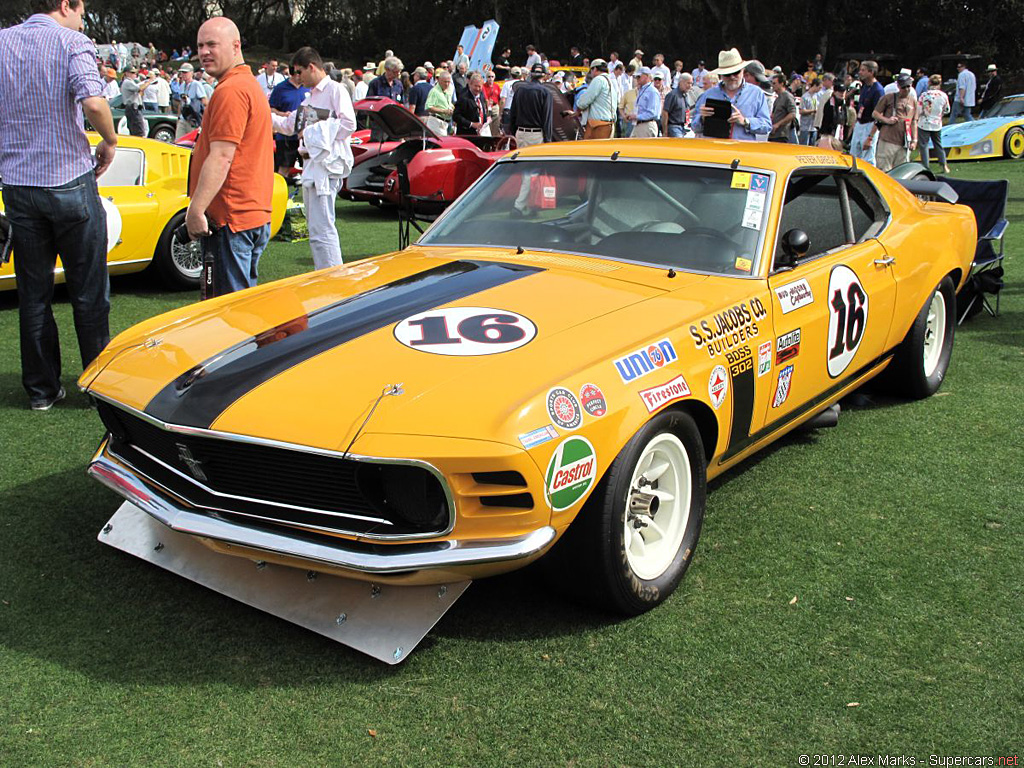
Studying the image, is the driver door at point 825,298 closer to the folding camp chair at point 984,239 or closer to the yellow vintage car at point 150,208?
the folding camp chair at point 984,239

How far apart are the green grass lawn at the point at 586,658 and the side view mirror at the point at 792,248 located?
97cm

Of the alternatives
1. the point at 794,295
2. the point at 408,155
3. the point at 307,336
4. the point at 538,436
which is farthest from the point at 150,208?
the point at 538,436

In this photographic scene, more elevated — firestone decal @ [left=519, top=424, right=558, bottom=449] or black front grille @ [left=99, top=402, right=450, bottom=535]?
firestone decal @ [left=519, top=424, right=558, bottom=449]

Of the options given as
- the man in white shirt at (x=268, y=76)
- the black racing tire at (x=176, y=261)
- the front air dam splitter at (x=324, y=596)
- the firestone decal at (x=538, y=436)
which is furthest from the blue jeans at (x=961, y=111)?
the front air dam splitter at (x=324, y=596)

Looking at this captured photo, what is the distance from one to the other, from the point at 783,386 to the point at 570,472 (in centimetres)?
144

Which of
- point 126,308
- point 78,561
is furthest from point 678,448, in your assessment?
point 126,308

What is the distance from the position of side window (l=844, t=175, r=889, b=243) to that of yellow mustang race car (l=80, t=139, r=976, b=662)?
38 millimetres

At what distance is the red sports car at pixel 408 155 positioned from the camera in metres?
10.5

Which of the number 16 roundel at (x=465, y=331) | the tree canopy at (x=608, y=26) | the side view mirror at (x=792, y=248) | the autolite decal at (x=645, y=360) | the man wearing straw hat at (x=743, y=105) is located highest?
A: the tree canopy at (x=608, y=26)

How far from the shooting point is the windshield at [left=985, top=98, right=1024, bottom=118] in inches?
737

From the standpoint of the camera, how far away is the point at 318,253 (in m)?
6.88

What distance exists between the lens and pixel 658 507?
3248mm

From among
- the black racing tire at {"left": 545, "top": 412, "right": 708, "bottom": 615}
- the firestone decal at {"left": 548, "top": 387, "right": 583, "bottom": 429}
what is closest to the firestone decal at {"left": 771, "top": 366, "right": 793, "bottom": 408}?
the black racing tire at {"left": 545, "top": 412, "right": 708, "bottom": 615}

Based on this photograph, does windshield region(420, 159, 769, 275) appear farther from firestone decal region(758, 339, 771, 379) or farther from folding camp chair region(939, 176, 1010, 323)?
folding camp chair region(939, 176, 1010, 323)
